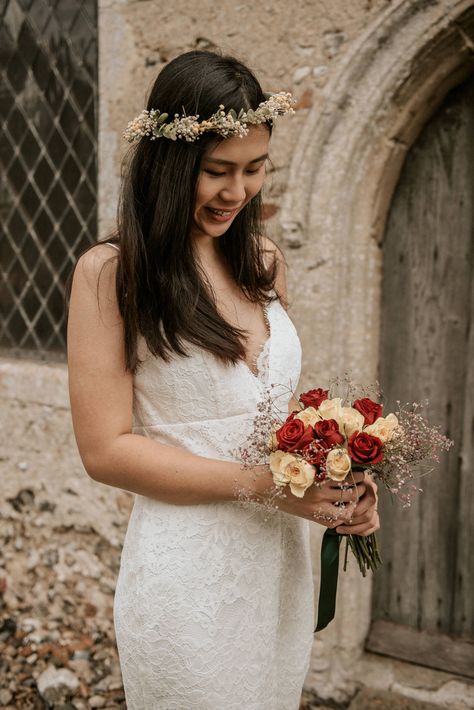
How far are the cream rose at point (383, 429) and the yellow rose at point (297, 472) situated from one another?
169 mm

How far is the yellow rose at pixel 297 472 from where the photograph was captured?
1.59 metres

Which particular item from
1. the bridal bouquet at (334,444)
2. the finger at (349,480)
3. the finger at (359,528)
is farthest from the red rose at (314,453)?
the finger at (359,528)

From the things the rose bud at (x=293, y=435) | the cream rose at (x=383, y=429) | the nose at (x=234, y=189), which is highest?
the nose at (x=234, y=189)

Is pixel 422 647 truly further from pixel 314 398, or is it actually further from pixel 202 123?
pixel 202 123

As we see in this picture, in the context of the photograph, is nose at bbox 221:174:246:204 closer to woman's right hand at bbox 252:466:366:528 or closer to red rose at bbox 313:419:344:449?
red rose at bbox 313:419:344:449

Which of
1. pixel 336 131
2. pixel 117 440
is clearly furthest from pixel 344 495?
pixel 336 131

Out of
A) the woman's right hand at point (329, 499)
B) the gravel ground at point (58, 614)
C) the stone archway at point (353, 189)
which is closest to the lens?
the woman's right hand at point (329, 499)

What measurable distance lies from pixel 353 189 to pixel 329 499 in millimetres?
1764

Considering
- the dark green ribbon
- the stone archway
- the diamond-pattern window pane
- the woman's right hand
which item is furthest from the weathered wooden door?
the diamond-pattern window pane

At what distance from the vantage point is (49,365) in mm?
4254

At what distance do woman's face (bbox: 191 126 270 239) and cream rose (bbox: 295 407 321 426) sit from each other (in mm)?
541

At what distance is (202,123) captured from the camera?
167 centimetres

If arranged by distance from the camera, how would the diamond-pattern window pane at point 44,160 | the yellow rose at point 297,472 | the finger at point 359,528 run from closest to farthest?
1. the yellow rose at point 297,472
2. the finger at point 359,528
3. the diamond-pattern window pane at point 44,160

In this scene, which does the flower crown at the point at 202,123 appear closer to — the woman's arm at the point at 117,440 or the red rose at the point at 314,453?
the woman's arm at the point at 117,440
